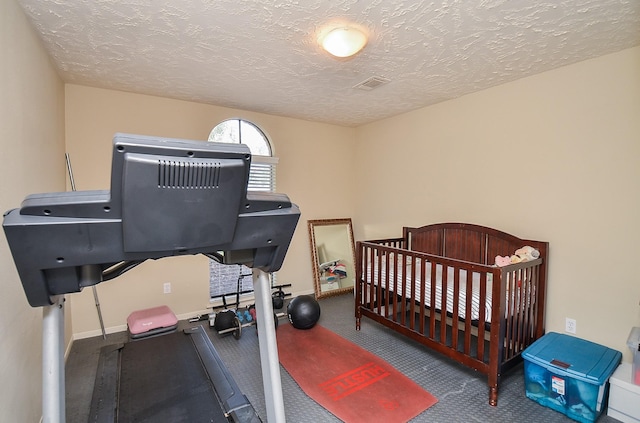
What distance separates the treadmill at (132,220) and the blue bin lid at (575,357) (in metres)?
2.06

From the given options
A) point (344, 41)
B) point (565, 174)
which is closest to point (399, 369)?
point (565, 174)

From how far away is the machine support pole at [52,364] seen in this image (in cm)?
98

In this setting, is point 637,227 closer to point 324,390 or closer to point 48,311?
point 324,390

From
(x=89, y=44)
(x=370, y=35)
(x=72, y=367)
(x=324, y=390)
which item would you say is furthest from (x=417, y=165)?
(x=72, y=367)

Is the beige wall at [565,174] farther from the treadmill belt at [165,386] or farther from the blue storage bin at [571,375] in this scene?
the treadmill belt at [165,386]

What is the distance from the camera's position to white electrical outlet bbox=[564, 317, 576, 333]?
241 centimetres

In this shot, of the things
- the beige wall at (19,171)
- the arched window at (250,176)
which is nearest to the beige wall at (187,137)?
the arched window at (250,176)

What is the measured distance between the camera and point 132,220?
0.85m

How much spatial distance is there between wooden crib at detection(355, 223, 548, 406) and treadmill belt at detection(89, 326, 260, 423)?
1496 millimetres

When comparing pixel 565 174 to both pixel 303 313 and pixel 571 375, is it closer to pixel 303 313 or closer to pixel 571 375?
pixel 571 375

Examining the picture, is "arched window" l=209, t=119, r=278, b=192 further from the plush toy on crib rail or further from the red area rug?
the plush toy on crib rail

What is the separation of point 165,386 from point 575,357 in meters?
2.70

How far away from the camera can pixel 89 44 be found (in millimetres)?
2125

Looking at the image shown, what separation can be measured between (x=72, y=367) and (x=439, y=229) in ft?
11.5
